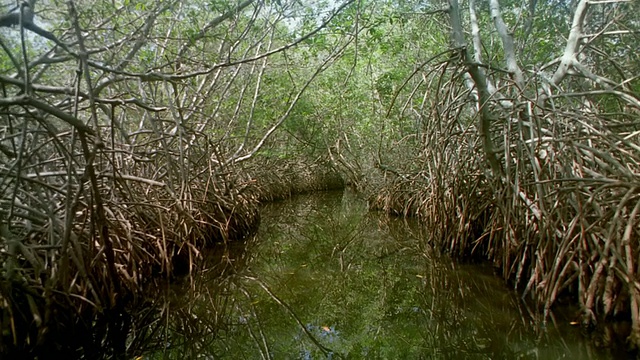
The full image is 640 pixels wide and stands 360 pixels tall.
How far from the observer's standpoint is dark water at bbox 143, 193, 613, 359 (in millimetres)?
2916

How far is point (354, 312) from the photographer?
372 cm

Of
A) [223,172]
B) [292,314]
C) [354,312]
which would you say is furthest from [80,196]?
[223,172]

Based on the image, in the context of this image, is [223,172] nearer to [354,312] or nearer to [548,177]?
[354,312]

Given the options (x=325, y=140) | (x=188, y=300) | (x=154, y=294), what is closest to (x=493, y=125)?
(x=188, y=300)

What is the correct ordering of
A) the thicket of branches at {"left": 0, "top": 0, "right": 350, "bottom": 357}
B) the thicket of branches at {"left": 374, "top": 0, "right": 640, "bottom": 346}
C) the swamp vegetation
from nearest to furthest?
the thicket of branches at {"left": 0, "top": 0, "right": 350, "bottom": 357} < the swamp vegetation < the thicket of branches at {"left": 374, "top": 0, "right": 640, "bottom": 346}

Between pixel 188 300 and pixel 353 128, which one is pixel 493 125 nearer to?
pixel 188 300

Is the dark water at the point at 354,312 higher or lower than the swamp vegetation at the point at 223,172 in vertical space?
lower

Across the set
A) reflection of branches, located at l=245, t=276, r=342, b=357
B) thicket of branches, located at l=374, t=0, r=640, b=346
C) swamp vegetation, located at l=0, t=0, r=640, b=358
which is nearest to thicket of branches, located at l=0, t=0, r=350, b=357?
swamp vegetation, located at l=0, t=0, r=640, b=358

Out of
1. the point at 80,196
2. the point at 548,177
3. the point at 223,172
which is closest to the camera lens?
the point at 80,196

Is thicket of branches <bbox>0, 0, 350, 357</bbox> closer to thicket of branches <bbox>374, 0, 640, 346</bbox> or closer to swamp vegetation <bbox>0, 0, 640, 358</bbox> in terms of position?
swamp vegetation <bbox>0, 0, 640, 358</bbox>

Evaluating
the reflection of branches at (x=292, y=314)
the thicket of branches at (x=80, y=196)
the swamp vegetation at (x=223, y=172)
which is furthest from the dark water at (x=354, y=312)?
the thicket of branches at (x=80, y=196)

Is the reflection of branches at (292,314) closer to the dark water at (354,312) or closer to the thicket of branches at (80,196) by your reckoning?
the dark water at (354,312)

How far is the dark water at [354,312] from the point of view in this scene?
2.92 meters

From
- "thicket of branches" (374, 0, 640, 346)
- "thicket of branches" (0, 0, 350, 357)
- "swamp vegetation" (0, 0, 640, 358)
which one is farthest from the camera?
"thicket of branches" (374, 0, 640, 346)
